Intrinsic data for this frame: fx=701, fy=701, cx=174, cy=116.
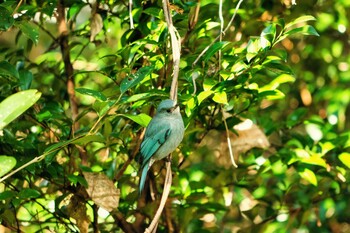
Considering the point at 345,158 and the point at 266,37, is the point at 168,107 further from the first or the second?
the point at 345,158

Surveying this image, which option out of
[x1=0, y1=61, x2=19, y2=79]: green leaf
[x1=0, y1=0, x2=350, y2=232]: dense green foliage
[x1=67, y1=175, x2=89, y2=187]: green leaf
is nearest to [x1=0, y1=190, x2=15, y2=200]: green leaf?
[x1=0, y1=0, x2=350, y2=232]: dense green foliage

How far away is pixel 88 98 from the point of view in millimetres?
3850

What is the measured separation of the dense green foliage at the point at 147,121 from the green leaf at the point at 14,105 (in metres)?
0.16

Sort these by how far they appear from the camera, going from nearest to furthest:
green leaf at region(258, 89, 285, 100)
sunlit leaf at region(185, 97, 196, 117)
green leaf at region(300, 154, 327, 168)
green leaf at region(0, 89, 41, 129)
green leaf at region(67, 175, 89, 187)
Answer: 1. green leaf at region(0, 89, 41, 129)
2. sunlit leaf at region(185, 97, 196, 117)
3. green leaf at region(67, 175, 89, 187)
4. green leaf at region(258, 89, 285, 100)
5. green leaf at region(300, 154, 327, 168)

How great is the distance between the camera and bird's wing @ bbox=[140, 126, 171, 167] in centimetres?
248

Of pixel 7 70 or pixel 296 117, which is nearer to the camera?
pixel 7 70

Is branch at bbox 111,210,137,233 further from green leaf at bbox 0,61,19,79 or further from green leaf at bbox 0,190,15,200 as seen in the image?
green leaf at bbox 0,61,19,79

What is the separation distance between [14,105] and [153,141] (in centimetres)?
85

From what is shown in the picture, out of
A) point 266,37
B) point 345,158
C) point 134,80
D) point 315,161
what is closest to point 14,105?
point 134,80

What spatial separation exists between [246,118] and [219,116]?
0.32 m

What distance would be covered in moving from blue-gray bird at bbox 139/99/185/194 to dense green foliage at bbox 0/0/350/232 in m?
0.06

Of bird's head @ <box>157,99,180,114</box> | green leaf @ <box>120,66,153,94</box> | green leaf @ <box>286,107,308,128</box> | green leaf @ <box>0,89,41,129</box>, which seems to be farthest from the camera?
green leaf @ <box>286,107,308,128</box>

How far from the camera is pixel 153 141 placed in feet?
8.32

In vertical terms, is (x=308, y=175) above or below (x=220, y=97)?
below
